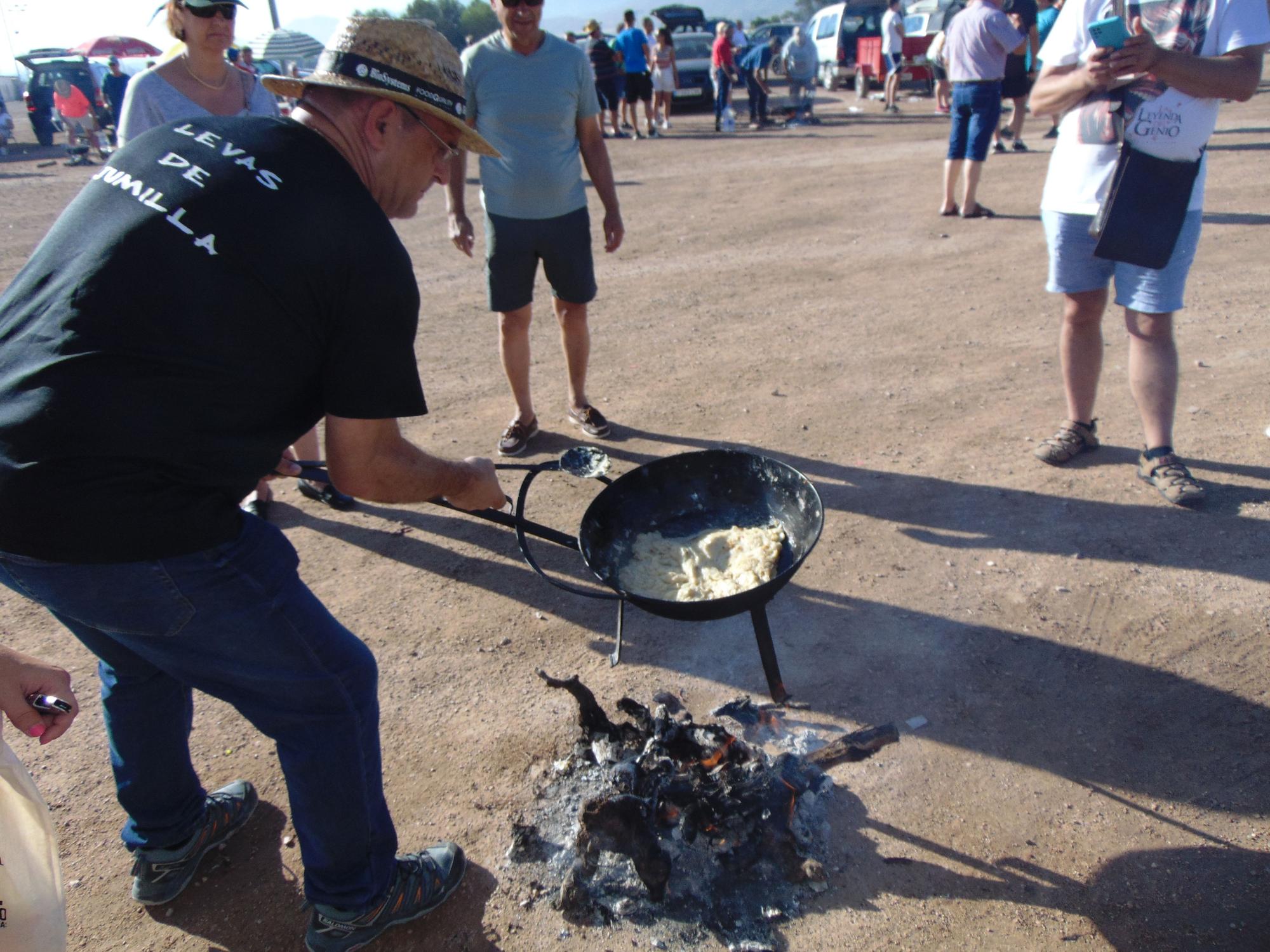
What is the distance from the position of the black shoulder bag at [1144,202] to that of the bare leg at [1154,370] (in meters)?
0.33

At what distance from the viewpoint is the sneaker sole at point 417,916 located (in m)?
2.21

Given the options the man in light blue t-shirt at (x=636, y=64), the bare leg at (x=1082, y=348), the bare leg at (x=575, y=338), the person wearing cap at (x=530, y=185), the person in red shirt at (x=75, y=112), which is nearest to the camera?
the bare leg at (x=1082, y=348)

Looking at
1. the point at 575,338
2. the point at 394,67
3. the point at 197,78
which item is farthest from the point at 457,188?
the point at 394,67

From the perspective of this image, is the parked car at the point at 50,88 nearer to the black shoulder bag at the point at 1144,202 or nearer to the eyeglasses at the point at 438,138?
the eyeglasses at the point at 438,138

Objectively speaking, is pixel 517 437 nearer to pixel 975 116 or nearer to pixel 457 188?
pixel 457 188

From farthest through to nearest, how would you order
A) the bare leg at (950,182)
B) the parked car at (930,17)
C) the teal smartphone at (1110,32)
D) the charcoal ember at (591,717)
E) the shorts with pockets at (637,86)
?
the parked car at (930,17) < the shorts with pockets at (637,86) < the bare leg at (950,182) < the teal smartphone at (1110,32) < the charcoal ember at (591,717)

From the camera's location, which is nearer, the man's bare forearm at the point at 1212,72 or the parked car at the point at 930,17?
the man's bare forearm at the point at 1212,72

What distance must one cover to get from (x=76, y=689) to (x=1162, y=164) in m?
4.68

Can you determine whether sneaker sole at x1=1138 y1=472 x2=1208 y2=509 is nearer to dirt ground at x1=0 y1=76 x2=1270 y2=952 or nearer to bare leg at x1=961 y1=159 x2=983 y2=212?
dirt ground at x1=0 y1=76 x2=1270 y2=952

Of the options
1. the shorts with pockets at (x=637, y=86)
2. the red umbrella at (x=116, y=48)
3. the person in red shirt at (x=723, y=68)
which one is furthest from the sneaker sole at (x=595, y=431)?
the red umbrella at (x=116, y=48)

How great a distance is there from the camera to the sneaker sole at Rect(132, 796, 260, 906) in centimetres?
240

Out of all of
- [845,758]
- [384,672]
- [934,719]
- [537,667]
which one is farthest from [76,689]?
[934,719]

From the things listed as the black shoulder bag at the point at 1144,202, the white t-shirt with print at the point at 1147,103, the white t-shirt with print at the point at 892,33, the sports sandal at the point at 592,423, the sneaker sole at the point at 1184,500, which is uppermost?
the white t-shirt with print at the point at 892,33

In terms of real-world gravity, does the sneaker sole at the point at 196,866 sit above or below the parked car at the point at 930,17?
below
